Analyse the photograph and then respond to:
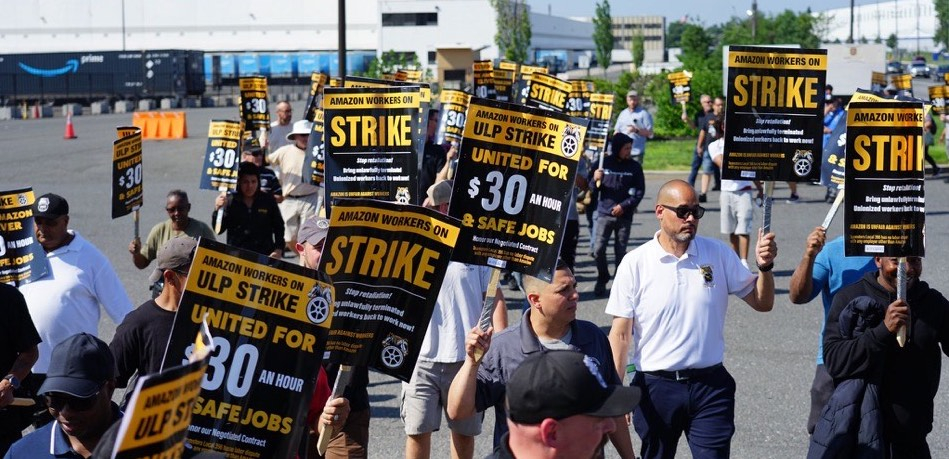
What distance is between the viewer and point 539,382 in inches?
138

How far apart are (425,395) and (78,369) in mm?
2617

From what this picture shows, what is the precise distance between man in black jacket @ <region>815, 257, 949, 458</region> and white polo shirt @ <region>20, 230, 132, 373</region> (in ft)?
13.4

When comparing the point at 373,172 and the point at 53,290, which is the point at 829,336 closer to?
the point at 373,172

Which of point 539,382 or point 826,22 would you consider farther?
point 826,22

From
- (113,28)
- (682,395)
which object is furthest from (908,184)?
(113,28)

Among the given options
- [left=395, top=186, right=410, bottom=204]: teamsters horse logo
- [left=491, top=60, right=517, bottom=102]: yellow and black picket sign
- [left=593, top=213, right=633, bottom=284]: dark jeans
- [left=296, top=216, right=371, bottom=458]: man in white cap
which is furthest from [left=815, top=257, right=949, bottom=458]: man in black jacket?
[left=491, top=60, right=517, bottom=102]: yellow and black picket sign

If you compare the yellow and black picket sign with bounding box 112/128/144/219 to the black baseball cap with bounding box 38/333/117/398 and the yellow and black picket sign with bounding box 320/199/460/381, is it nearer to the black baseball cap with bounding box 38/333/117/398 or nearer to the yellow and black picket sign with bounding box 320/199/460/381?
the yellow and black picket sign with bounding box 320/199/460/381

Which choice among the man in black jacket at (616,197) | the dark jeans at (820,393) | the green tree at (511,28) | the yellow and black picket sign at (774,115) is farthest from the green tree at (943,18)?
the dark jeans at (820,393)

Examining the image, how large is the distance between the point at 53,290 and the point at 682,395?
3.66 meters

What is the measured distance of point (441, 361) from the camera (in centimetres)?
685

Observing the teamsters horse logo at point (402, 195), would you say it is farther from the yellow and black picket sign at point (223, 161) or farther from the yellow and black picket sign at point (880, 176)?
the yellow and black picket sign at point (223, 161)

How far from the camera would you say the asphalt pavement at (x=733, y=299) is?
8.26m

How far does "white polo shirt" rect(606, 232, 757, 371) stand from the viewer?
6316 mm

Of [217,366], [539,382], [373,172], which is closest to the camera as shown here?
[539,382]
